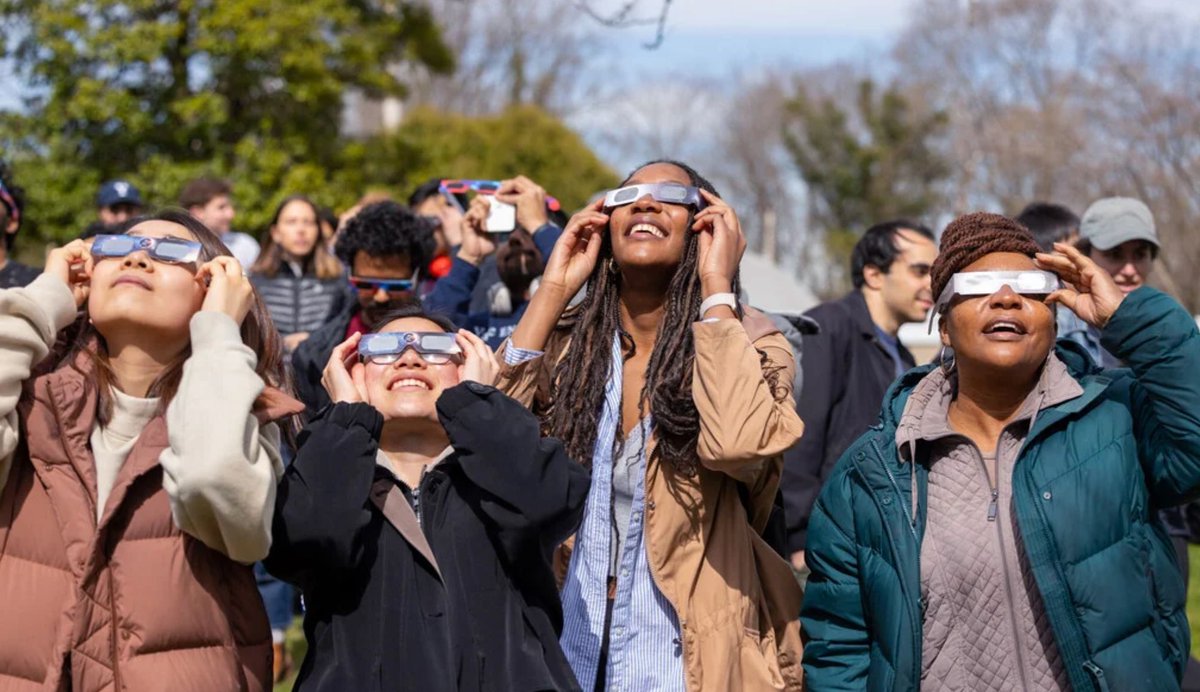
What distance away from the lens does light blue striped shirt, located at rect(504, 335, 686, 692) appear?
367 cm

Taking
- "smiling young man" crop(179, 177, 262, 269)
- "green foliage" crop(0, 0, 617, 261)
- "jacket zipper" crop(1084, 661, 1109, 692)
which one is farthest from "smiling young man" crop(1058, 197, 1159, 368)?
"green foliage" crop(0, 0, 617, 261)

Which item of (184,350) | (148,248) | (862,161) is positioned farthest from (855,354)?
(862,161)

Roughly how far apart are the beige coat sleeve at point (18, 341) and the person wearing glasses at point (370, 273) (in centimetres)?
225

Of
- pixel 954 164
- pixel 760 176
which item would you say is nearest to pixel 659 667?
pixel 954 164

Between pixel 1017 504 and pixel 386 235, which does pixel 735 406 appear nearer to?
pixel 1017 504

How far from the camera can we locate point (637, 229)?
3.99 metres

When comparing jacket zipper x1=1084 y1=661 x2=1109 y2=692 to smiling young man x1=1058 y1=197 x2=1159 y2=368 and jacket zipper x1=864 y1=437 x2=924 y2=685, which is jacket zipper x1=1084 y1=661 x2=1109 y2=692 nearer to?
jacket zipper x1=864 y1=437 x2=924 y2=685

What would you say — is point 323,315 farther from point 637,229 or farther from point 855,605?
point 855,605

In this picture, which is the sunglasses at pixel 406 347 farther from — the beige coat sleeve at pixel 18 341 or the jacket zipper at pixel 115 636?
the jacket zipper at pixel 115 636

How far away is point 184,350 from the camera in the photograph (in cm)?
348

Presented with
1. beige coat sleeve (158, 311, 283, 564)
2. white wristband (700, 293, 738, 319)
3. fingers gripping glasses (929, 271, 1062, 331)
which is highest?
fingers gripping glasses (929, 271, 1062, 331)

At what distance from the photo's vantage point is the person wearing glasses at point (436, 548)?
3.27m

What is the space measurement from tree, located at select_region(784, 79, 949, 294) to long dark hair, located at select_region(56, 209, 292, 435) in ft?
108

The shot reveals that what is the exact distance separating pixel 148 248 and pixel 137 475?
555mm
